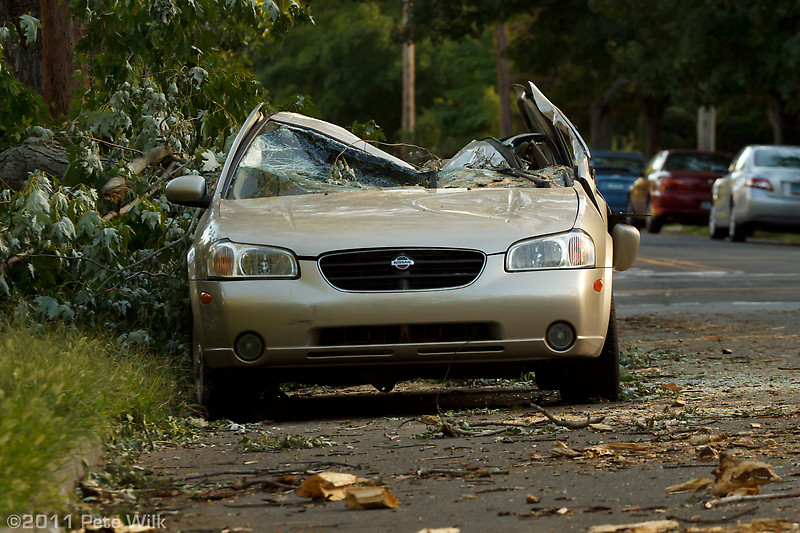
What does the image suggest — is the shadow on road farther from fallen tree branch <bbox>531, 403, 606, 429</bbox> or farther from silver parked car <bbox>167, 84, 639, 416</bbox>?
fallen tree branch <bbox>531, 403, 606, 429</bbox>

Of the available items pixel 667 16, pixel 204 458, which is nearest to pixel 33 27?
→ pixel 204 458

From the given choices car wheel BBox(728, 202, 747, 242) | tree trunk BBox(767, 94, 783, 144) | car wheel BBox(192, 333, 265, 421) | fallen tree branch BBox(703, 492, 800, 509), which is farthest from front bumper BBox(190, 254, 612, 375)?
tree trunk BBox(767, 94, 783, 144)

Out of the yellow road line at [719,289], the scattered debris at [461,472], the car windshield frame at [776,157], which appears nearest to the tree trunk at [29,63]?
the yellow road line at [719,289]

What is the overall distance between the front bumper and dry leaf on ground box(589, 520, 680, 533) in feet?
7.90

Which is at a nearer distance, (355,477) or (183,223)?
(355,477)

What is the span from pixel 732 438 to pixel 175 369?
10.0 ft

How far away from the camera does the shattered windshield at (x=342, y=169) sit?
308 inches

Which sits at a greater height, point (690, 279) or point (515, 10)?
point (515, 10)

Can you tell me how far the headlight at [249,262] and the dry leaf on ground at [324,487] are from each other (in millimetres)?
1814

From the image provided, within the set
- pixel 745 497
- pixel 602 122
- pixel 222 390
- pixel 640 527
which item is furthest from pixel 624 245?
pixel 602 122

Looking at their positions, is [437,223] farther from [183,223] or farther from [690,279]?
[690,279]

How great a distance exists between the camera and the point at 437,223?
691cm

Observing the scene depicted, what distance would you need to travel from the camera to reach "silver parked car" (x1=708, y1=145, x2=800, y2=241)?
24469 mm

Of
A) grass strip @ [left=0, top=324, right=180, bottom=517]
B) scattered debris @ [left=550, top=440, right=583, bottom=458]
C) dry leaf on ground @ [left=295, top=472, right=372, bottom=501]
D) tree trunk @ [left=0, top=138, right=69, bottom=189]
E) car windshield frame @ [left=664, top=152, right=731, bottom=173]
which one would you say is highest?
tree trunk @ [left=0, top=138, right=69, bottom=189]
